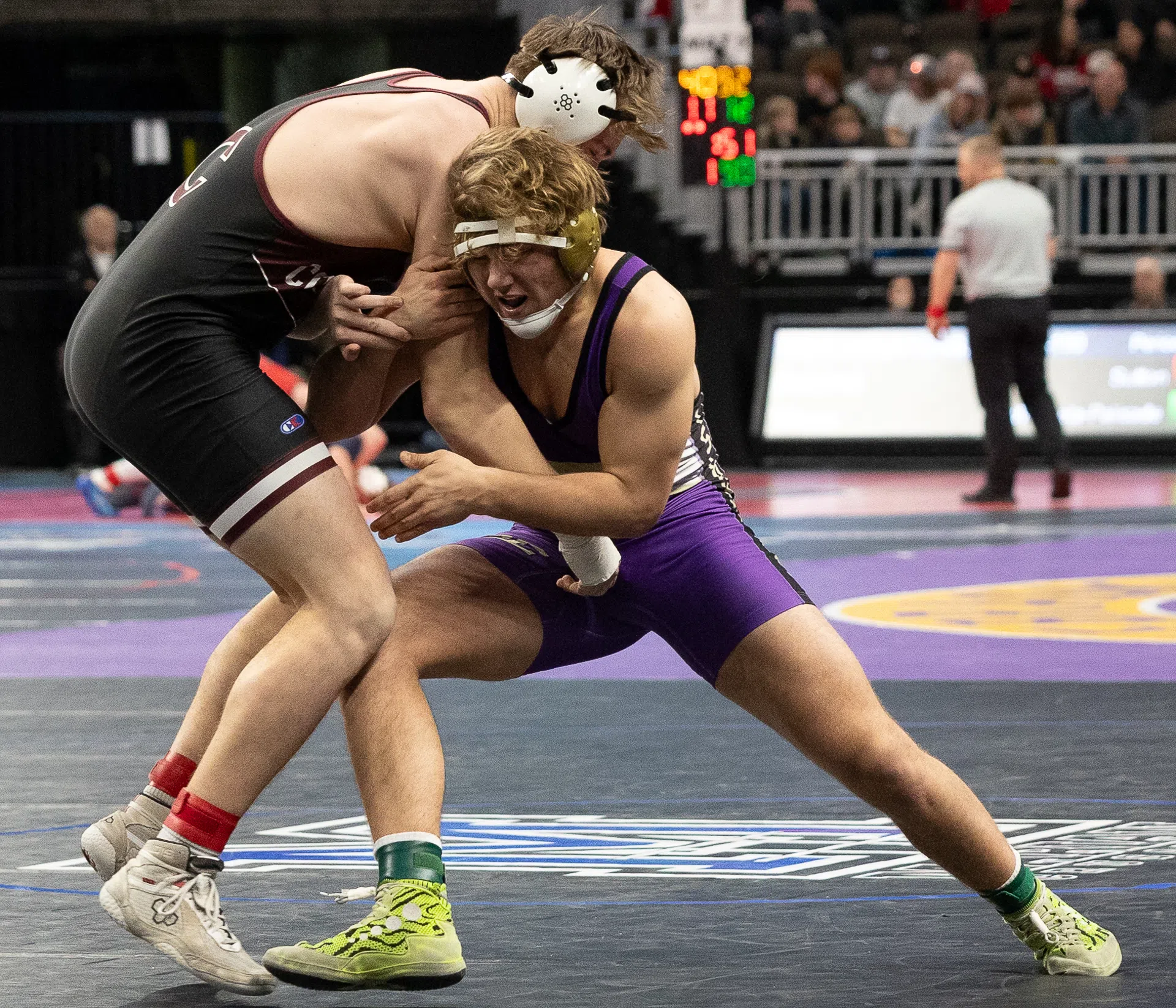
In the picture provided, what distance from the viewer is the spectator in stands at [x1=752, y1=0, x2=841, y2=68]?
17.0m

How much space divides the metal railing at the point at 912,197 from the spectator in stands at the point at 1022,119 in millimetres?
160

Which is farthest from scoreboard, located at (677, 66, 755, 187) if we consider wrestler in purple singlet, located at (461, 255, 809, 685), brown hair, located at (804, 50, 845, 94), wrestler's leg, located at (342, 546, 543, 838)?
wrestler's leg, located at (342, 546, 543, 838)

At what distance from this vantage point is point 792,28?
56.0 feet

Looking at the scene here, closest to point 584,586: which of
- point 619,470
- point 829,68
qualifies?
point 619,470

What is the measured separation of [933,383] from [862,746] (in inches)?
434

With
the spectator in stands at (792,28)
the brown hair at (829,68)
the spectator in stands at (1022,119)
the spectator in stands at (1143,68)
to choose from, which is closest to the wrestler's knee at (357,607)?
the spectator in stands at (1022,119)

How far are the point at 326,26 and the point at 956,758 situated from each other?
13.9 m

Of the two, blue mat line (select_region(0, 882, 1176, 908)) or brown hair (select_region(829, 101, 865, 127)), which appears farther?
brown hair (select_region(829, 101, 865, 127))

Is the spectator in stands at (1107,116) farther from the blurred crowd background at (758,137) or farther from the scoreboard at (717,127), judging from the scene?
the scoreboard at (717,127)

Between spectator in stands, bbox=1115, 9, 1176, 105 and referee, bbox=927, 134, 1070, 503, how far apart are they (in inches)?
204

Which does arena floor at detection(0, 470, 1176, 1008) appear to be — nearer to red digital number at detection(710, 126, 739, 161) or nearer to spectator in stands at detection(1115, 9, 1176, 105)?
red digital number at detection(710, 126, 739, 161)

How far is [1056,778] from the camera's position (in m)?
4.62

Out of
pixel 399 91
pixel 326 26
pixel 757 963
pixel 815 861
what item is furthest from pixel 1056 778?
pixel 326 26

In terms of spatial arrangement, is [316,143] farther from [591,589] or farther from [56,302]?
[56,302]
